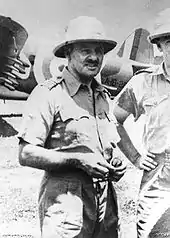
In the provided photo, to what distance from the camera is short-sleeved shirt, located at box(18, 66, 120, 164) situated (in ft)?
8.86

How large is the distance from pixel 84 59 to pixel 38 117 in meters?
0.31

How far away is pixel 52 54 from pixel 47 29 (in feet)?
0.36

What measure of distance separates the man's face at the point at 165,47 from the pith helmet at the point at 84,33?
0.78 feet

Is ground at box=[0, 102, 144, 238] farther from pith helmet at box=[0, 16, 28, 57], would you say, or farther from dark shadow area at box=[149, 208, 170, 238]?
dark shadow area at box=[149, 208, 170, 238]

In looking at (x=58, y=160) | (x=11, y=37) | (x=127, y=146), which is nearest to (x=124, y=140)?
(x=127, y=146)

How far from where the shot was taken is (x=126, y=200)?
2.88 meters

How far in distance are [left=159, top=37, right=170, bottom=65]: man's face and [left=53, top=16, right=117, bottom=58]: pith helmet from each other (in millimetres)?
239

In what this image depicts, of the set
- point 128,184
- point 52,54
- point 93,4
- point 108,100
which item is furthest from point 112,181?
point 93,4

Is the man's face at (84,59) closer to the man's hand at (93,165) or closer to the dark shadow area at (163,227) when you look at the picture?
the man's hand at (93,165)

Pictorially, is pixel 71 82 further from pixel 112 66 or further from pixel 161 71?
pixel 161 71

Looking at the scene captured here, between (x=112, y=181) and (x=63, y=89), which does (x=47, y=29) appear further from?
(x=112, y=181)

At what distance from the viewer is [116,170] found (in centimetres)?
276

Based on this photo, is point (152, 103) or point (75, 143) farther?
point (152, 103)

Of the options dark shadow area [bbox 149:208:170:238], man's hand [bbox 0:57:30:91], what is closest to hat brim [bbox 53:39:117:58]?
man's hand [bbox 0:57:30:91]
